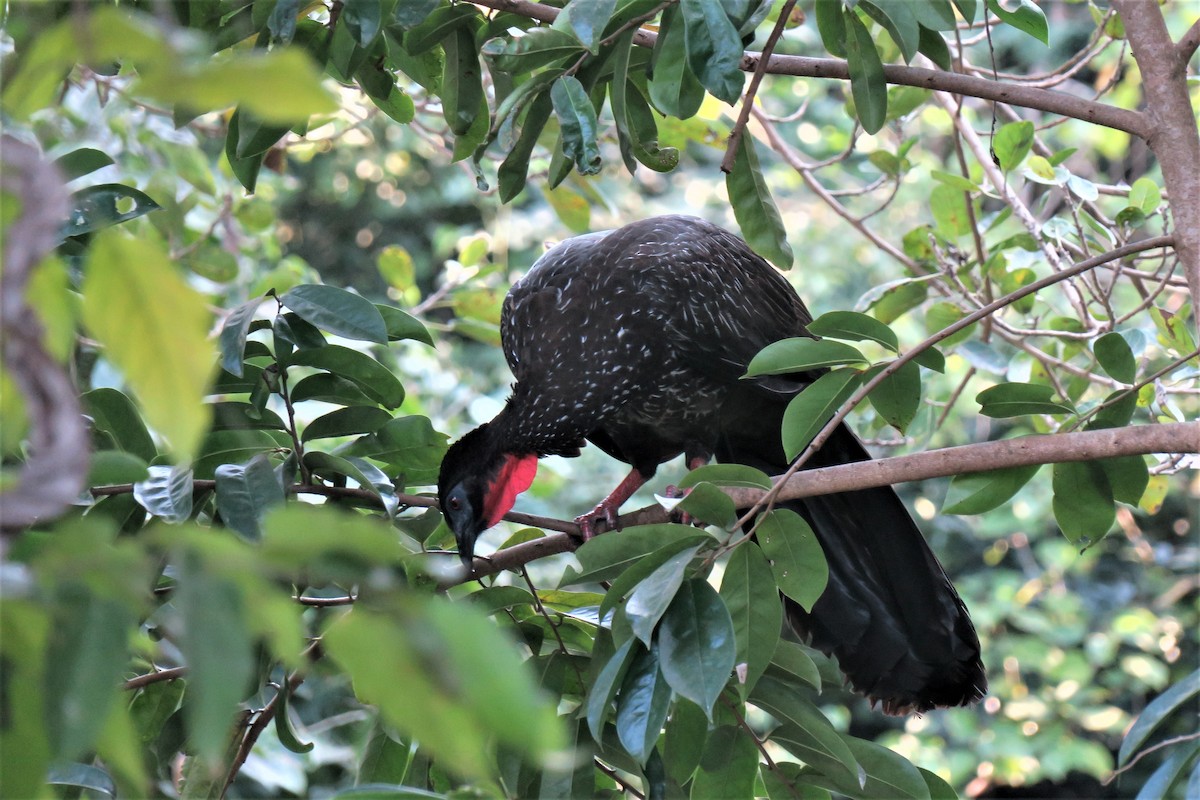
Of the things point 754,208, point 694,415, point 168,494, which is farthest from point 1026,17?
point 168,494

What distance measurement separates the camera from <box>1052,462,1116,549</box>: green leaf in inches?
69.2

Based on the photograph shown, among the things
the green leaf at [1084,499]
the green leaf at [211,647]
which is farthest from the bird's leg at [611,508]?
the green leaf at [211,647]

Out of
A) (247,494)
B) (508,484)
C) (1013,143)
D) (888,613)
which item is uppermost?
(1013,143)

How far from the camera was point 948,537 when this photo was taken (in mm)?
6777

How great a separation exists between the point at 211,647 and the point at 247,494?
0.90 m

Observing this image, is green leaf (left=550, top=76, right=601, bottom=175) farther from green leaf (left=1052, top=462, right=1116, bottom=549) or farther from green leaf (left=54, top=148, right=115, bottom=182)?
green leaf (left=1052, top=462, right=1116, bottom=549)

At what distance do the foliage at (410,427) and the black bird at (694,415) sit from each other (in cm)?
26

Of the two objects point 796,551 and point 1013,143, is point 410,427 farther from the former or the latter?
point 1013,143

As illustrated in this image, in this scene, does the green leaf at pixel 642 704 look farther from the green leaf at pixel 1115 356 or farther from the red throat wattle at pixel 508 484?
the red throat wattle at pixel 508 484

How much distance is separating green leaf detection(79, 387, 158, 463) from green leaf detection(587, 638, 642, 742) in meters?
0.75

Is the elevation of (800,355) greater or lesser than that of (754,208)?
lesser

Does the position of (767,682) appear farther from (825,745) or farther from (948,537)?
(948,537)

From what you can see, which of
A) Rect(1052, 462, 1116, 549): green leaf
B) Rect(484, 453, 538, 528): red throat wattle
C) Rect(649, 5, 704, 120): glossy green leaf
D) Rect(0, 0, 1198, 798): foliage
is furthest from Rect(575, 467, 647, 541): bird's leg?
Rect(649, 5, 704, 120): glossy green leaf

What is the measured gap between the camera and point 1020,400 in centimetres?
171
